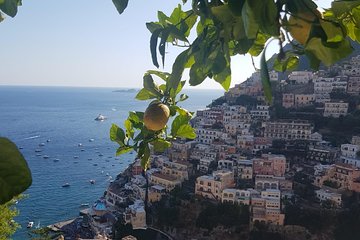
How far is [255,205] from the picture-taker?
565 inches

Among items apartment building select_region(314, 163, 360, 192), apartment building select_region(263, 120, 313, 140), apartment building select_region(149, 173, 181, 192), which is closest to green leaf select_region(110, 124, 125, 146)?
apartment building select_region(314, 163, 360, 192)

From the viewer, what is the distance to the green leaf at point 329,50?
1.30ft

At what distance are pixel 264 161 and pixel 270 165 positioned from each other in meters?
0.33

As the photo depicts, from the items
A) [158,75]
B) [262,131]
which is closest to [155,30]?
[158,75]

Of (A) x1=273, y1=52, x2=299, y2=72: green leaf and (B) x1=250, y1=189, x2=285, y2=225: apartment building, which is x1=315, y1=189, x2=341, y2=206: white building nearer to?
(B) x1=250, y1=189, x2=285, y2=225: apartment building

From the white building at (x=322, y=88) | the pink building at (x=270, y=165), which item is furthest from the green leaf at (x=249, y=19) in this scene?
the white building at (x=322, y=88)

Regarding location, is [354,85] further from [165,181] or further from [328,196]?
[165,181]

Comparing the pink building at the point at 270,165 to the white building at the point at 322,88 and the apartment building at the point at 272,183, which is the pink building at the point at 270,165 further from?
the white building at the point at 322,88

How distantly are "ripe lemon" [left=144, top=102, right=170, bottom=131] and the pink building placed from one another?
16.2 metres

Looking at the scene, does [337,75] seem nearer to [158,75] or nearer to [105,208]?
[105,208]

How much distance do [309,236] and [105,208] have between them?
28.7ft

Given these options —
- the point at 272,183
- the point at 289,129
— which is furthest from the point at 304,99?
the point at 272,183

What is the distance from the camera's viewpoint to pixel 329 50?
1.34 feet

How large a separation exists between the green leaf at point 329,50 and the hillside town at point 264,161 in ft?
44.8
